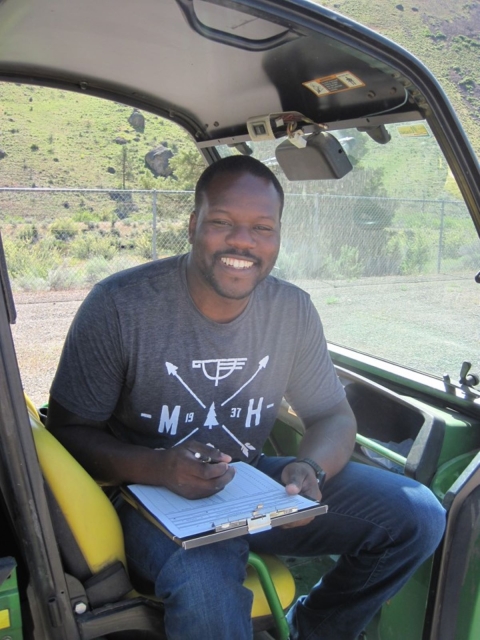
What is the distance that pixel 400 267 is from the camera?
7.54ft

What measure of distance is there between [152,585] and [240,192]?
1221mm

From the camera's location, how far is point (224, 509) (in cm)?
170

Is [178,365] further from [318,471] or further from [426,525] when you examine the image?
[426,525]

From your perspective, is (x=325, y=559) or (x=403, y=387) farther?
(x=325, y=559)

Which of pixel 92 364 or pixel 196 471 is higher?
pixel 92 364

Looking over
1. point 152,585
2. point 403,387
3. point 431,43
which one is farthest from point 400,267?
point 431,43

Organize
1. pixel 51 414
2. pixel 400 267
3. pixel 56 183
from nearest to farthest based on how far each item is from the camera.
→ 1. pixel 51 414
2. pixel 400 267
3. pixel 56 183

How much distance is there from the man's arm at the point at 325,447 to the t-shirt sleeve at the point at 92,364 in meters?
0.60

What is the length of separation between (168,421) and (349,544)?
0.71 meters

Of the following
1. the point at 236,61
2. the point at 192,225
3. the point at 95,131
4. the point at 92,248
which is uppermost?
the point at 95,131

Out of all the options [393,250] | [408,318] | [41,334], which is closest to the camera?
[393,250]

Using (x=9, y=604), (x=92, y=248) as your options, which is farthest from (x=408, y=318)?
(x=92, y=248)

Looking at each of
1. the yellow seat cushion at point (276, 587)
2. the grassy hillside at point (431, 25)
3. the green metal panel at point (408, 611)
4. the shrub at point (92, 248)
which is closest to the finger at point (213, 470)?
the yellow seat cushion at point (276, 587)

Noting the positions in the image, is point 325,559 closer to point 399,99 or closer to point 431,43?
point 399,99
